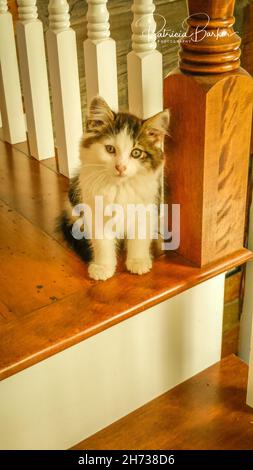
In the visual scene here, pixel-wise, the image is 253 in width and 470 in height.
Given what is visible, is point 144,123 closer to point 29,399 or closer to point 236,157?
point 236,157

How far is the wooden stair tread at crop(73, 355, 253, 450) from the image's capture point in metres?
1.10

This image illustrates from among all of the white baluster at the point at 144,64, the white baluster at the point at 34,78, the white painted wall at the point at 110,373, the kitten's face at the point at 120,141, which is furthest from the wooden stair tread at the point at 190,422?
the white baluster at the point at 34,78

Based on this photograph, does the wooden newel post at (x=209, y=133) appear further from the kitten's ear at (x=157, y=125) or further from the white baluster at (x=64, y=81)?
the white baluster at (x=64, y=81)

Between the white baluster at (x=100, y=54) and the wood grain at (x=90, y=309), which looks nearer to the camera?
the wood grain at (x=90, y=309)

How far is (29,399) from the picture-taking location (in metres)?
1.00

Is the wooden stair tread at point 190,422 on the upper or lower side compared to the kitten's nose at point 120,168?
lower

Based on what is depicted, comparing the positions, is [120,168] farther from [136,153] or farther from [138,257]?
[138,257]

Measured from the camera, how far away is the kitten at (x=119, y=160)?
955 mm

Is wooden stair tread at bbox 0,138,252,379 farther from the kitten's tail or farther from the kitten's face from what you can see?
the kitten's face

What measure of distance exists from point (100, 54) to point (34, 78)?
14.0 inches

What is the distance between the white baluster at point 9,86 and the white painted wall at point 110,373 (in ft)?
2.90

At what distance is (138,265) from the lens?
1.08 meters

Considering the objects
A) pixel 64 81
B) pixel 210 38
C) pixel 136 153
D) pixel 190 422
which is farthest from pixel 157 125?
pixel 190 422
